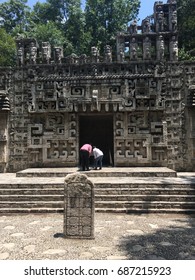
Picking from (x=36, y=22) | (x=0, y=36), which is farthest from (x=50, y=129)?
(x=36, y=22)

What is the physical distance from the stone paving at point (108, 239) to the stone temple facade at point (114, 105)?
5.83 m

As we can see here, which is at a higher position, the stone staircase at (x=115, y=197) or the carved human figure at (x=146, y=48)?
the carved human figure at (x=146, y=48)

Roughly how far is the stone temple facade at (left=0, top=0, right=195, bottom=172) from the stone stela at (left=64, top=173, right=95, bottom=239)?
291 inches

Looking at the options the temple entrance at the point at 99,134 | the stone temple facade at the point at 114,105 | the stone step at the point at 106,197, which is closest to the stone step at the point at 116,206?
the stone step at the point at 106,197

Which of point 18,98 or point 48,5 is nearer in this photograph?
point 18,98

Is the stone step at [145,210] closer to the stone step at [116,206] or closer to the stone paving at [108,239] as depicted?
the stone step at [116,206]

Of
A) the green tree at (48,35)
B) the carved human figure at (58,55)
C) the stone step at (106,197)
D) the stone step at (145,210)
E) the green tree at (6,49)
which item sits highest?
the green tree at (48,35)

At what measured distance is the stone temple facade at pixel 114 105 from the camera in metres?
13.1

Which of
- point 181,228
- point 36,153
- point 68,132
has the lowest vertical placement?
point 181,228

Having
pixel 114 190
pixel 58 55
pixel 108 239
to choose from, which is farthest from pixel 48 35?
pixel 108 239

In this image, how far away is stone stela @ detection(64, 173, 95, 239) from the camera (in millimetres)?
5680
